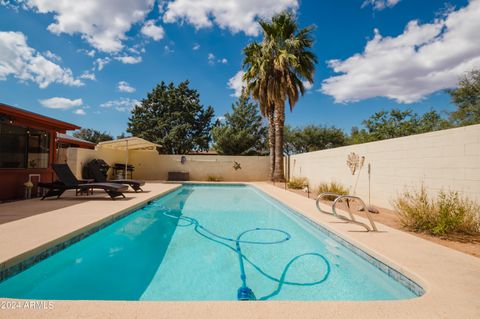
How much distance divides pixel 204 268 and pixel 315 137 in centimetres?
3440

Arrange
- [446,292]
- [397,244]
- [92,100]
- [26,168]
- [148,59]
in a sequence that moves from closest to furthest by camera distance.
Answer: [446,292] < [397,244] < [26,168] < [148,59] < [92,100]

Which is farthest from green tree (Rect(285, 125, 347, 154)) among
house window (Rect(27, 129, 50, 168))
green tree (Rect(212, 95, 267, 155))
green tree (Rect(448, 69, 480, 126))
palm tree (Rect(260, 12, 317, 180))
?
house window (Rect(27, 129, 50, 168))

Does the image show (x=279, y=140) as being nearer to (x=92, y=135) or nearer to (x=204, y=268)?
(x=204, y=268)

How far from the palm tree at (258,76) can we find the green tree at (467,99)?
19099 millimetres

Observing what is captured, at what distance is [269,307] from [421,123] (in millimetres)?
37808

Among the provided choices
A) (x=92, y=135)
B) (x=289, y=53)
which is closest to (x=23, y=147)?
(x=289, y=53)

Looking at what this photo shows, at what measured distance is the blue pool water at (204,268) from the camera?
317cm

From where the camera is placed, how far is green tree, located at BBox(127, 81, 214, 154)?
30094 mm

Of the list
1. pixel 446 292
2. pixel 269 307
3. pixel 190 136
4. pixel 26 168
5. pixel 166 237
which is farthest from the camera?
pixel 190 136

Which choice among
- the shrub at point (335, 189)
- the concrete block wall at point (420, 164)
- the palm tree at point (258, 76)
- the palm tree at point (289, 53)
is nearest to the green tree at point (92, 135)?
the palm tree at point (258, 76)

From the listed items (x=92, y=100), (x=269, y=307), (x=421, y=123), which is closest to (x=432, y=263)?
(x=269, y=307)

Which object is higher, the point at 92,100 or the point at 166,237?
the point at 92,100

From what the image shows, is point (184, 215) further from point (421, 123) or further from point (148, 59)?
point (421, 123)

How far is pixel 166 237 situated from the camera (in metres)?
5.62
